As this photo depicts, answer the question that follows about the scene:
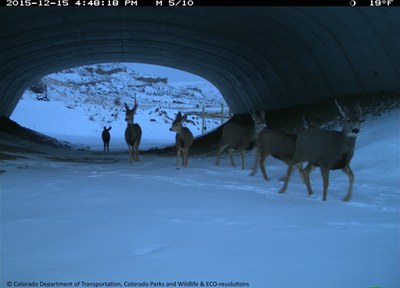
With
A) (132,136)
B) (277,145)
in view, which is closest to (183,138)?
(132,136)

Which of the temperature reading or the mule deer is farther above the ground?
the temperature reading

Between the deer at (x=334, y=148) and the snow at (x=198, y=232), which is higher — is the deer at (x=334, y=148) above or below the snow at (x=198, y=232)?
above

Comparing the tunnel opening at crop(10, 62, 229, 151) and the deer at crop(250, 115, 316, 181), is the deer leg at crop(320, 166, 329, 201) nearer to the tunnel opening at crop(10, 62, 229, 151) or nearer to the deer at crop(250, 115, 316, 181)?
the deer at crop(250, 115, 316, 181)

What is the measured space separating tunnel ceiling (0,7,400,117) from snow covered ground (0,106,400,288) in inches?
261

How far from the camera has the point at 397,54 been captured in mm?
13320

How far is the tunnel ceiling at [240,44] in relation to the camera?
46.3 feet

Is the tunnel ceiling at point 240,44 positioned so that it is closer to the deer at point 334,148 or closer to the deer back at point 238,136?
the deer back at point 238,136

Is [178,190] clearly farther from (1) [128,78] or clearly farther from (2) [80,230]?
(1) [128,78]

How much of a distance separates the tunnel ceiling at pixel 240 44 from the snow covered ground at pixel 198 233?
21.7 ft

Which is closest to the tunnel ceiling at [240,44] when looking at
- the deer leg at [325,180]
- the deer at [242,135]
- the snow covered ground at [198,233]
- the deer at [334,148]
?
Result: the deer at [242,135]

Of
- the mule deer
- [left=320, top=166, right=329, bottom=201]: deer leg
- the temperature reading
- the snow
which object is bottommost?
the snow

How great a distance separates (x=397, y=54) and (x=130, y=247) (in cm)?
1209

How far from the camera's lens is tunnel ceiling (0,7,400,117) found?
14.1 meters

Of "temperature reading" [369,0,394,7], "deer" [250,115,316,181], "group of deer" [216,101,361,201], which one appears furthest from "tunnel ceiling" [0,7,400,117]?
"group of deer" [216,101,361,201]
